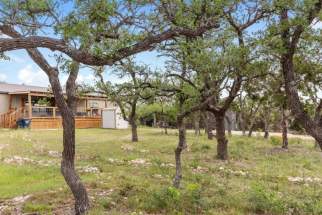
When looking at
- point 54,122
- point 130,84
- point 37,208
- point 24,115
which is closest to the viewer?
point 37,208

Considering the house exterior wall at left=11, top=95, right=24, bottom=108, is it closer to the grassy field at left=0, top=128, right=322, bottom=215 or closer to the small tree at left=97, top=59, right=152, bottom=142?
the grassy field at left=0, top=128, right=322, bottom=215

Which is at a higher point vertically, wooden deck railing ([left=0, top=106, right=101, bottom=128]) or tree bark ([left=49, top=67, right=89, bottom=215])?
wooden deck railing ([left=0, top=106, right=101, bottom=128])

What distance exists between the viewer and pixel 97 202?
6.34m

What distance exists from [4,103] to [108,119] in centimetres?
901

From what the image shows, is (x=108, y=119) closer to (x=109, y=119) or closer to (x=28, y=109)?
(x=109, y=119)

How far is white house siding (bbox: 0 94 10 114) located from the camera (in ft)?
93.6

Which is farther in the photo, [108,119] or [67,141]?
[108,119]

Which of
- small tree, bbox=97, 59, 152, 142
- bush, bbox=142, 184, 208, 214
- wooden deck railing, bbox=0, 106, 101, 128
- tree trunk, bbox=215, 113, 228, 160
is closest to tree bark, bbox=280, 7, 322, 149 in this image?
bush, bbox=142, 184, 208, 214

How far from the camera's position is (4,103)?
28.8 m

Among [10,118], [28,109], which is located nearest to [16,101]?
[10,118]

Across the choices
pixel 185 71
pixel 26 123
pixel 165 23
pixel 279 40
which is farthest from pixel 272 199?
pixel 26 123

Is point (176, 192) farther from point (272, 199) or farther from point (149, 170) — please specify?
point (149, 170)

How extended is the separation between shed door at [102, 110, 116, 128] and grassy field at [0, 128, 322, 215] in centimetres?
1879

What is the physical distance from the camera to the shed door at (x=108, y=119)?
33281mm
